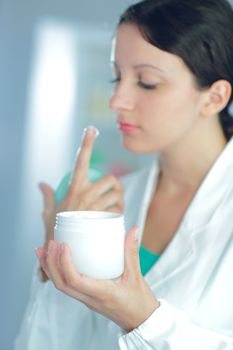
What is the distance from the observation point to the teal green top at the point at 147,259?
92cm

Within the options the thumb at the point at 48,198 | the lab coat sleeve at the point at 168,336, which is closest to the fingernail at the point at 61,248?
the lab coat sleeve at the point at 168,336

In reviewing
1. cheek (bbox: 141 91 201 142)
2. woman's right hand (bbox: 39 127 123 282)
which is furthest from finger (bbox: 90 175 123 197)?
cheek (bbox: 141 91 201 142)

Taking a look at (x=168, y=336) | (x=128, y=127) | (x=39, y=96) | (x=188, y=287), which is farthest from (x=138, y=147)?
(x=39, y=96)

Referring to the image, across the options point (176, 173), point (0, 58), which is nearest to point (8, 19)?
point (0, 58)

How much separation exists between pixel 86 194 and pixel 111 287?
11.9 inches

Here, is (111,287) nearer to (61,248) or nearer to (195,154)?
(61,248)

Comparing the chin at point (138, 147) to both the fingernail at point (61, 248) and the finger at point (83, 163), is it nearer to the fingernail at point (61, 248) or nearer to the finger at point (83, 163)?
the finger at point (83, 163)

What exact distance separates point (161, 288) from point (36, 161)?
0.98 metres

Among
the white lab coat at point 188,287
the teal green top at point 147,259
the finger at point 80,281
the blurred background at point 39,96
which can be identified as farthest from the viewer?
the blurred background at point 39,96

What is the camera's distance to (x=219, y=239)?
862 millimetres

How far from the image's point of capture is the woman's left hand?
59 cm

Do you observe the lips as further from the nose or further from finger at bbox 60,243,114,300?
finger at bbox 60,243,114,300

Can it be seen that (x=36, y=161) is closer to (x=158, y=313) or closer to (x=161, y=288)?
(x=161, y=288)

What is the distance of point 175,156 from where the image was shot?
0.99 metres
